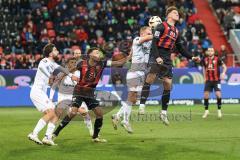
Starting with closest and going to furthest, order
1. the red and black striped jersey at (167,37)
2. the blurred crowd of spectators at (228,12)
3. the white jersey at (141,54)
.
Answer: the red and black striped jersey at (167,37), the white jersey at (141,54), the blurred crowd of spectators at (228,12)

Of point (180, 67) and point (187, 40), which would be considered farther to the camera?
point (187, 40)

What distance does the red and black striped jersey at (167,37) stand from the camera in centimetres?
1332

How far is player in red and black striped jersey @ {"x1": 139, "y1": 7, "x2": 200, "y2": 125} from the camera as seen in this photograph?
13266 mm

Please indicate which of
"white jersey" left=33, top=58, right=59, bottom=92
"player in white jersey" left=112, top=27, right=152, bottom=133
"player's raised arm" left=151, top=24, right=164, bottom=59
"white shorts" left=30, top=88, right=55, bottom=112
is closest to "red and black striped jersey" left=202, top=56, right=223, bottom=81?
"player in white jersey" left=112, top=27, right=152, bottom=133

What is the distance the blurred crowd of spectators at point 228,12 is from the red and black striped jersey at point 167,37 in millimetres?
22122

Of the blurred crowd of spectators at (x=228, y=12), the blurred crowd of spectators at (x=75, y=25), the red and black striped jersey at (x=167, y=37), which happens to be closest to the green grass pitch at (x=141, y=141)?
the red and black striped jersey at (x=167, y=37)

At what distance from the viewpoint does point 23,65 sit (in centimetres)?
2723

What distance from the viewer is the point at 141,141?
43.5 ft

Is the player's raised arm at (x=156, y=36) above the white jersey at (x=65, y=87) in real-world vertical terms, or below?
above

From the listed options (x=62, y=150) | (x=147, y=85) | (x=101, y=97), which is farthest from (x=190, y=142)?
(x=101, y=97)

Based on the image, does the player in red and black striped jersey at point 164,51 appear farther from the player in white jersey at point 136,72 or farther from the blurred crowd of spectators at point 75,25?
the blurred crowd of spectators at point 75,25

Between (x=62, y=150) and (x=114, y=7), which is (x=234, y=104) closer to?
(x=114, y=7)

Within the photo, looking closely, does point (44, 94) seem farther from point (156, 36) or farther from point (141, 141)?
point (156, 36)

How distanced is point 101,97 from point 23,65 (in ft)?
15.0
